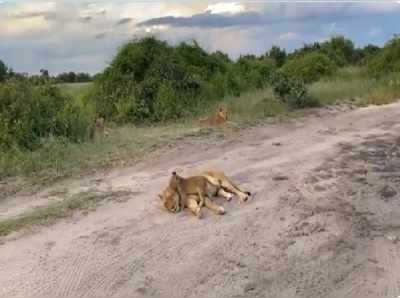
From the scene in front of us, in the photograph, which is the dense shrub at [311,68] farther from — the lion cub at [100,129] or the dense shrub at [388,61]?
the lion cub at [100,129]

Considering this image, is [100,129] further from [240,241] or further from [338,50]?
[338,50]

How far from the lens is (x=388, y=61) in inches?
863

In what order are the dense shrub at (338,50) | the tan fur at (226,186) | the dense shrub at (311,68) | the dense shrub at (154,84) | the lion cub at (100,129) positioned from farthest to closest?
the dense shrub at (338,50)
the dense shrub at (311,68)
the dense shrub at (154,84)
the lion cub at (100,129)
the tan fur at (226,186)

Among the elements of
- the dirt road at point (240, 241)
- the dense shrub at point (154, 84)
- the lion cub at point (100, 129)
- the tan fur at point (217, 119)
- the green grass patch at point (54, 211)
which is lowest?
the dirt road at point (240, 241)

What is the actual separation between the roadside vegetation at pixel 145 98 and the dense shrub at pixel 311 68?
0.04m

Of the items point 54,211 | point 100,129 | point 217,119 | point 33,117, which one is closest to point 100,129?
point 100,129

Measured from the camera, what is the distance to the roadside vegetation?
952 cm

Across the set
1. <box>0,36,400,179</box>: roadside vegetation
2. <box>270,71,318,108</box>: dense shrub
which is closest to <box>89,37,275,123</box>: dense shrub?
<box>0,36,400,179</box>: roadside vegetation

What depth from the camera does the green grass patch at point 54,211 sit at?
6.43 meters

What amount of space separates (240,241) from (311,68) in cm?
1809

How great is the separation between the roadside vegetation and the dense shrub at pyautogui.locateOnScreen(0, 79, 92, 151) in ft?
0.05

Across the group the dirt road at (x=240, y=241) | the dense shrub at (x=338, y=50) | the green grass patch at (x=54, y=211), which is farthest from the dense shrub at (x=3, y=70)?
the dense shrub at (x=338, y=50)

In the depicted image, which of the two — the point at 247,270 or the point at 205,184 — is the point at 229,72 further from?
the point at 247,270

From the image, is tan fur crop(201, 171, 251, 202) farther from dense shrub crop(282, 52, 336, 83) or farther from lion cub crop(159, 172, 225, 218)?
dense shrub crop(282, 52, 336, 83)
